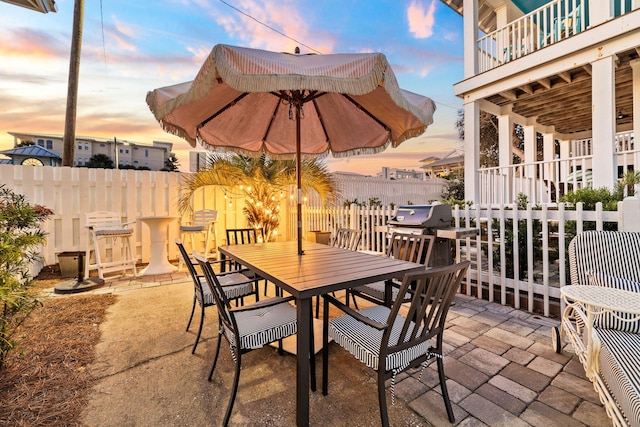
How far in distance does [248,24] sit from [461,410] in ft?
30.6

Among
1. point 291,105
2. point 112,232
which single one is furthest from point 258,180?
point 291,105

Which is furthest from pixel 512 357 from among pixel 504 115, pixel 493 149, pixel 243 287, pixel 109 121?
pixel 109 121

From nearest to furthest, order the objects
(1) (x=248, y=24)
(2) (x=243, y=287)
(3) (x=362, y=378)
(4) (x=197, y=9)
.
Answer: (3) (x=362, y=378) → (2) (x=243, y=287) → (4) (x=197, y=9) → (1) (x=248, y=24)

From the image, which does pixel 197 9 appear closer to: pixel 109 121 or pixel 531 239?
pixel 109 121

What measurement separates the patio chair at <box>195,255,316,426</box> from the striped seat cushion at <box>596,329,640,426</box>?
4.69ft

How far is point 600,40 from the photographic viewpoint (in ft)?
14.2

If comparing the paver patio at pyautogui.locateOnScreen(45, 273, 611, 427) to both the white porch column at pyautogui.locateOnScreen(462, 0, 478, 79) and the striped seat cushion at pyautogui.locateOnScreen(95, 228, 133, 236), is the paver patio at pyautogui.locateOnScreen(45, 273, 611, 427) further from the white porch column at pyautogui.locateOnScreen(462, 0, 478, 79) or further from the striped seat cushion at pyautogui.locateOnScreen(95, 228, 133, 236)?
the white porch column at pyautogui.locateOnScreen(462, 0, 478, 79)

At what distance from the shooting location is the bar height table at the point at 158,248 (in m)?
4.75

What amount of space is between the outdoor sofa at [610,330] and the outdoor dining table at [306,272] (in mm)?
1019

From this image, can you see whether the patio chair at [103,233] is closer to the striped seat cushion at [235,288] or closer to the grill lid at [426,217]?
the striped seat cushion at [235,288]

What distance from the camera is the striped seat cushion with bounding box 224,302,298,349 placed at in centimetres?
169

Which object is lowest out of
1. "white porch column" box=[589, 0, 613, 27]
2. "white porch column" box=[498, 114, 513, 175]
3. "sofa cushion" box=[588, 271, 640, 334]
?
"sofa cushion" box=[588, 271, 640, 334]

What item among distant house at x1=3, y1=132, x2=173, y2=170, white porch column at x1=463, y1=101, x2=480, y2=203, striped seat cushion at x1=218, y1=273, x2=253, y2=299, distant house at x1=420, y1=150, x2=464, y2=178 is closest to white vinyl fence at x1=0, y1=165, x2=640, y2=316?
white porch column at x1=463, y1=101, x2=480, y2=203

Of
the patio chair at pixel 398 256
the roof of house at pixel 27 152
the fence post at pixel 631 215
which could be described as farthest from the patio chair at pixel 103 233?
the roof of house at pixel 27 152
